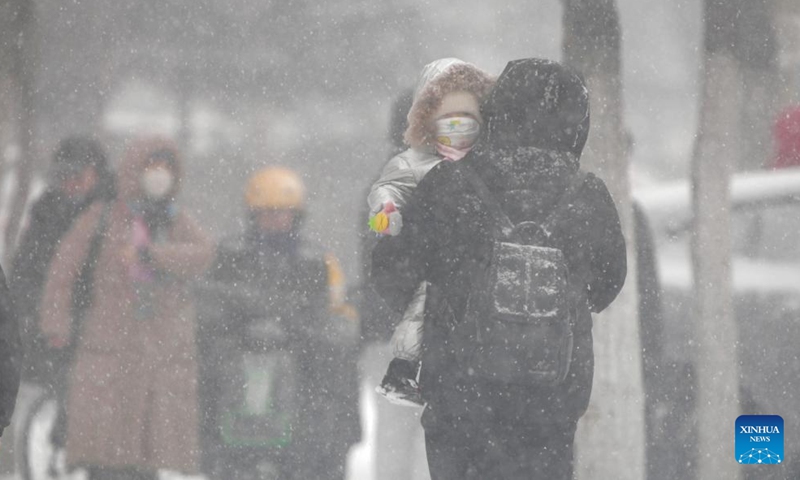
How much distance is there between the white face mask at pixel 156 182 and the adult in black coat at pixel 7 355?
6.61 ft

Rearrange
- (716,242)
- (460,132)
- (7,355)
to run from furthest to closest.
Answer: (716,242), (460,132), (7,355)

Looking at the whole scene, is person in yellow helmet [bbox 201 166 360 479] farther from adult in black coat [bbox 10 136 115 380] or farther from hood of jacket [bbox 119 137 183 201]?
adult in black coat [bbox 10 136 115 380]

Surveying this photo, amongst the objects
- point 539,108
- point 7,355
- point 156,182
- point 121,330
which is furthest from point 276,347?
point 7,355

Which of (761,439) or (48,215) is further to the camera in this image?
(761,439)

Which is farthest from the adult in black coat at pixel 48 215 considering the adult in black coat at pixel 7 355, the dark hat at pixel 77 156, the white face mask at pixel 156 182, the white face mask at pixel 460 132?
the adult in black coat at pixel 7 355

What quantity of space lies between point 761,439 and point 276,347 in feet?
8.42

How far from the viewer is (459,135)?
4.52 metres

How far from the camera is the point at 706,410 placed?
5617 mm

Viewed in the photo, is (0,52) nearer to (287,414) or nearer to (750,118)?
(287,414)

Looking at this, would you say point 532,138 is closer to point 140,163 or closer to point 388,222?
point 388,222

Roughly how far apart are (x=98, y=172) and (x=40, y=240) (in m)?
0.41

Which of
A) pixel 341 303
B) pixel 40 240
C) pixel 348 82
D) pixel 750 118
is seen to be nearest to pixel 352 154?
pixel 348 82

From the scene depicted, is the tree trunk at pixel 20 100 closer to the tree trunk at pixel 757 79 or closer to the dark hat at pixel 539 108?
the dark hat at pixel 539 108

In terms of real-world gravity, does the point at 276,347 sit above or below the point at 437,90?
below
